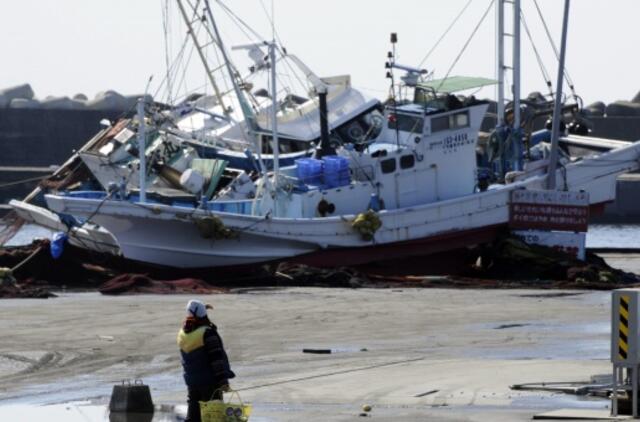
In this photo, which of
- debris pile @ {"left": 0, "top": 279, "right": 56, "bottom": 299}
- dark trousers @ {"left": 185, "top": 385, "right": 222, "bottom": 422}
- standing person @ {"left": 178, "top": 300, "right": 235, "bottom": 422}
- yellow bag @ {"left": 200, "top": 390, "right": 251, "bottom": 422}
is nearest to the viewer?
yellow bag @ {"left": 200, "top": 390, "right": 251, "bottom": 422}

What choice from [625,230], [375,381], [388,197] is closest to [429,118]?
[388,197]

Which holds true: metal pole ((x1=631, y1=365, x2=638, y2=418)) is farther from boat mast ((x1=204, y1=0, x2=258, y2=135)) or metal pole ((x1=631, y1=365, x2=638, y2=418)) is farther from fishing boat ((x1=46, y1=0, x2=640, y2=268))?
boat mast ((x1=204, y1=0, x2=258, y2=135))

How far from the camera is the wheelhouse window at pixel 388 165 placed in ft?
122

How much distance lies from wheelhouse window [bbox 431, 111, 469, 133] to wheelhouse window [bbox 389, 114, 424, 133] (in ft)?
1.29

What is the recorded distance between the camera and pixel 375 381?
754 inches

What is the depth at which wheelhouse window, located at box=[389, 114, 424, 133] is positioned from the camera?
125ft

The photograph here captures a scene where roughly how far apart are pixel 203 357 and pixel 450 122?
23.0 metres

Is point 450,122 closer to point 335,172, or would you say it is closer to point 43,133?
point 335,172

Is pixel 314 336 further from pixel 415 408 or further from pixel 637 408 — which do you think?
pixel 637 408

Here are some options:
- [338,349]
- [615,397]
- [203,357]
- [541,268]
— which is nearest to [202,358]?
[203,357]

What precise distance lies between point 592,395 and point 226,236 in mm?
18106

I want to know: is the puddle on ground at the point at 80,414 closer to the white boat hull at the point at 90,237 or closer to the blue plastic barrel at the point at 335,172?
the white boat hull at the point at 90,237

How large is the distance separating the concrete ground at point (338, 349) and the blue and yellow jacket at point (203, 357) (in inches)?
48.8

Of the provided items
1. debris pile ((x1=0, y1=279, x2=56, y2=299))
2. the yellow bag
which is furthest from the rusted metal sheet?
the yellow bag
